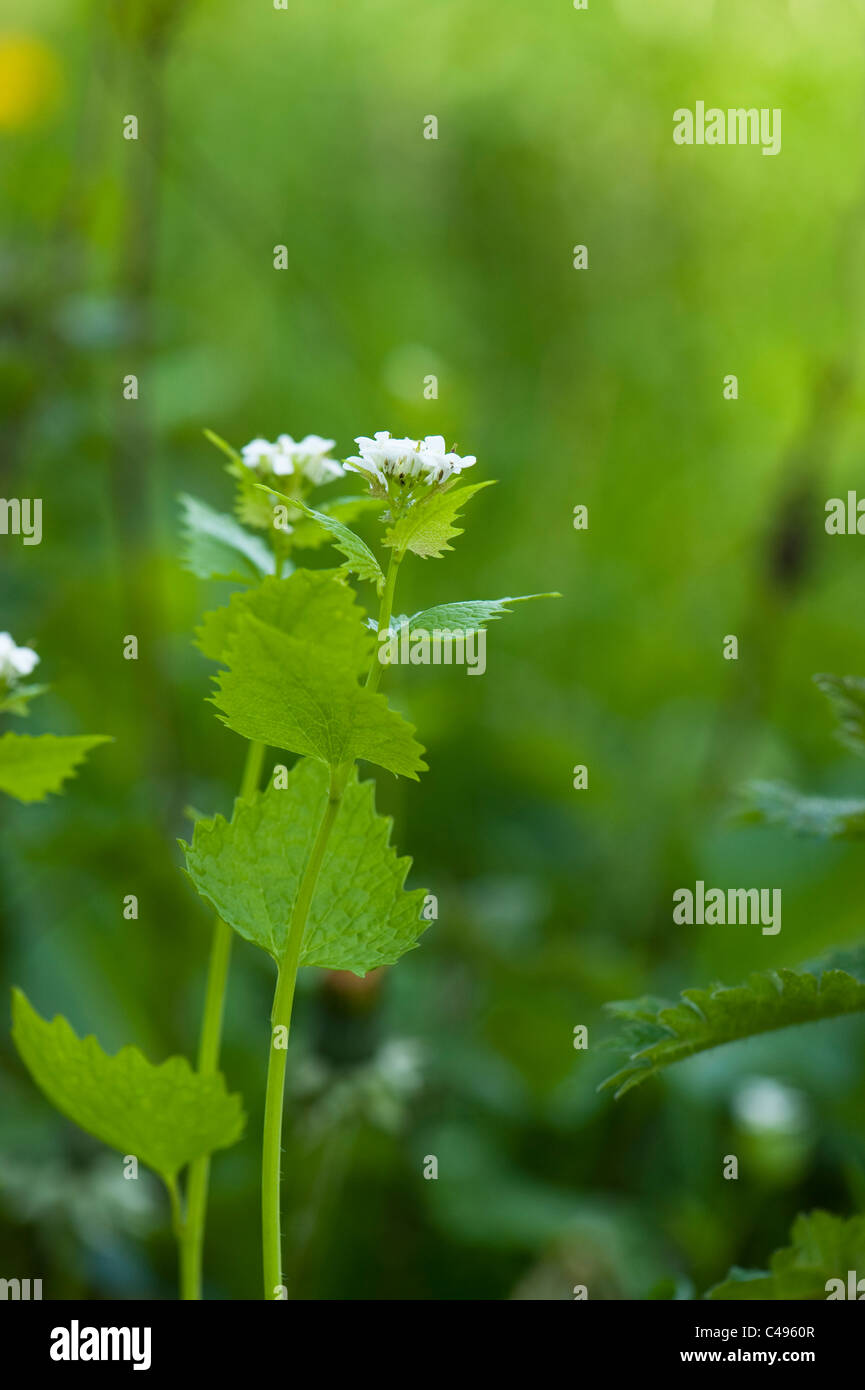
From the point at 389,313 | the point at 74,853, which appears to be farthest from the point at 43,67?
the point at 74,853

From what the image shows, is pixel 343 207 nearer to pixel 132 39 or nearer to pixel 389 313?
pixel 389 313

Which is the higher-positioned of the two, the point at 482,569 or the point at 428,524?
the point at 482,569

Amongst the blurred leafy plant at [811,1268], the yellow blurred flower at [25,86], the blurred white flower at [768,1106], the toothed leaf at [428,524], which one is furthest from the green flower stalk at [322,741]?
the yellow blurred flower at [25,86]

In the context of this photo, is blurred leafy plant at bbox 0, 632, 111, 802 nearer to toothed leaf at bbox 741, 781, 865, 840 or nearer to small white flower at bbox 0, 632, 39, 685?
small white flower at bbox 0, 632, 39, 685

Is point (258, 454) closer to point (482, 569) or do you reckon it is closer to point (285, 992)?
point (285, 992)

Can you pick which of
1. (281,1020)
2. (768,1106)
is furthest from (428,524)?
(768,1106)

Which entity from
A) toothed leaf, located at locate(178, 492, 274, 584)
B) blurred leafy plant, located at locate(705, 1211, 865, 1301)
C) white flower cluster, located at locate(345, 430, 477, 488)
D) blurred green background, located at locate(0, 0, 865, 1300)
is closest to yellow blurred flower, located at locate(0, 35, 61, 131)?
blurred green background, located at locate(0, 0, 865, 1300)
